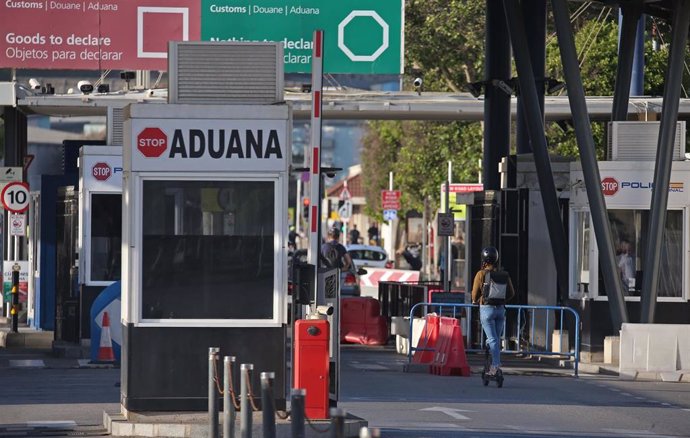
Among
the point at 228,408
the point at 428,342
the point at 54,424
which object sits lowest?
the point at 54,424

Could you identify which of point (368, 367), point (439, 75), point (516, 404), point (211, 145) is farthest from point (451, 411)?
point (439, 75)

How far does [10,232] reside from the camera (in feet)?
106

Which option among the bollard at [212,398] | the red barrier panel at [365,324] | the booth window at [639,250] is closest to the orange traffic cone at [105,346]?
the red barrier panel at [365,324]

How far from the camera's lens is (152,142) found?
1345cm

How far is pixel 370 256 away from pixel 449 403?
1625 inches

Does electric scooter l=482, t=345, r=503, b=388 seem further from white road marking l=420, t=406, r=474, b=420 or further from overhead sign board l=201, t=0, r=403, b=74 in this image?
overhead sign board l=201, t=0, r=403, b=74

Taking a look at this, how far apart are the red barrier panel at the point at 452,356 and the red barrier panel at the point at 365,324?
587 centimetres

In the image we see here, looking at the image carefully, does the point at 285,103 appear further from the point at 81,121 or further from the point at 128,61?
the point at 81,121

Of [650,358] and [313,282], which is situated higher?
[313,282]

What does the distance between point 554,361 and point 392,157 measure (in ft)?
165

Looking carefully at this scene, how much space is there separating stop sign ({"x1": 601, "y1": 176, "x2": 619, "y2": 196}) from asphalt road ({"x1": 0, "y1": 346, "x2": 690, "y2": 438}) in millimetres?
2822

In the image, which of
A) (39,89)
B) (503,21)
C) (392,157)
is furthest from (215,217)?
(392,157)

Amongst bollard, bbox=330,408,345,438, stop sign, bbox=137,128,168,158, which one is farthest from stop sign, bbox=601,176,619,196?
bollard, bbox=330,408,345,438

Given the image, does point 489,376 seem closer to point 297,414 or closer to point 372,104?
point 297,414
